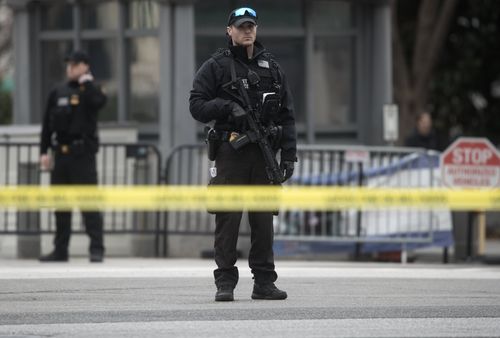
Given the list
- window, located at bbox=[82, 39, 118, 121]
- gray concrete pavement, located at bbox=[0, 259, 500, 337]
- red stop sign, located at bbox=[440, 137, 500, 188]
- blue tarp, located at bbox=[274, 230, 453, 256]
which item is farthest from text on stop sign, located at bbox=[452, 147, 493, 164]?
window, located at bbox=[82, 39, 118, 121]

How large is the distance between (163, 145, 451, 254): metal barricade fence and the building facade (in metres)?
1.90

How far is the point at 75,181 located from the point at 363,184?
11.2 feet

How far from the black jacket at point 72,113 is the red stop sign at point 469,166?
3.89 m

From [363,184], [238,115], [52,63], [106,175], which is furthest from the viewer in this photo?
[52,63]

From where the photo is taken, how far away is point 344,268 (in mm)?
13422

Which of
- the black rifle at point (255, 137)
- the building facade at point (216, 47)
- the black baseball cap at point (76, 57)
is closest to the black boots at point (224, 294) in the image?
the black rifle at point (255, 137)

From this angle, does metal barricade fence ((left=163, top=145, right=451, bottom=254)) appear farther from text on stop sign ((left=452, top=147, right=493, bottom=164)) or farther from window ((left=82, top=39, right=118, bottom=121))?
window ((left=82, top=39, right=118, bottom=121))

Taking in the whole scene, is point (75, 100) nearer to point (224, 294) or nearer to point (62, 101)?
point (62, 101)

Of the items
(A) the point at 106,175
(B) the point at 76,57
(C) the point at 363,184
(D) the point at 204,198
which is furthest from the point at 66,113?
(C) the point at 363,184

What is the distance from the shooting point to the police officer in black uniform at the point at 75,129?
566 inches

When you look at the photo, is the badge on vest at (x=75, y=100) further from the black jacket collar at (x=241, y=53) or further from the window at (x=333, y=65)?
the black jacket collar at (x=241, y=53)

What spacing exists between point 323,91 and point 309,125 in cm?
58

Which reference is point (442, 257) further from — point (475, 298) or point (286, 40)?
point (475, 298)

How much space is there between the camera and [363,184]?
1599 centimetres
